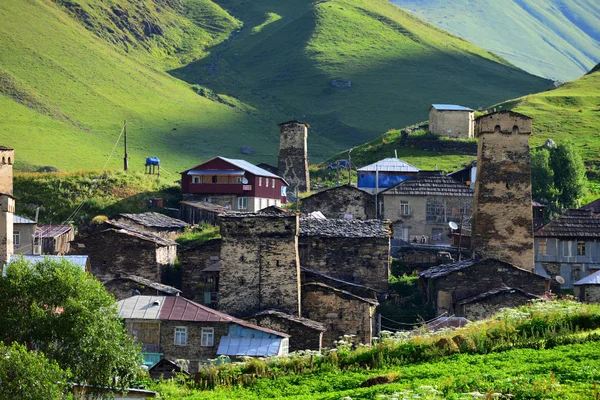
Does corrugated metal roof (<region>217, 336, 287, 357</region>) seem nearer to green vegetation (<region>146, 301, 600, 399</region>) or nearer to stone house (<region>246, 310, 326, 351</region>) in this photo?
stone house (<region>246, 310, 326, 351</region>)

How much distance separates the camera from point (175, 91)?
167 m

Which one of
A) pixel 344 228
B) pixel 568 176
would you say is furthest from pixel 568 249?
pixel 568 176

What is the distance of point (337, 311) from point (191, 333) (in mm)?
6197

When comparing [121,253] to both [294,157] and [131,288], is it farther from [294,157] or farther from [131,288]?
[294,157]

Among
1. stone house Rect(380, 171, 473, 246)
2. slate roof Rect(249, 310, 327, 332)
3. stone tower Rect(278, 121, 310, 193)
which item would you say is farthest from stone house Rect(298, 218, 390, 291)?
stone tower Rect(278, 121, 310, 193)

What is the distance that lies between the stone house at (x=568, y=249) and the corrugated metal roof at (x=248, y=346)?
20751 millimetres

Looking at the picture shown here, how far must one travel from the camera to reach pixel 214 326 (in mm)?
40188

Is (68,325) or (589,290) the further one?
(589,290)

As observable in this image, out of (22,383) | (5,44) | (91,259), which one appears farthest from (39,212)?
(5,44)

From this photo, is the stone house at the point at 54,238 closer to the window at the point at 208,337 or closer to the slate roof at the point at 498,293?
the window at the point at 208,337

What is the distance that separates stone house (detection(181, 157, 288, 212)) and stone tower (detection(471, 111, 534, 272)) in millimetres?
22769

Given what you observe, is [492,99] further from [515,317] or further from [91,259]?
[515,317]

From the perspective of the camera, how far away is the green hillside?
433 feet

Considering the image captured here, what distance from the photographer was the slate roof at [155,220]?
58812mm
